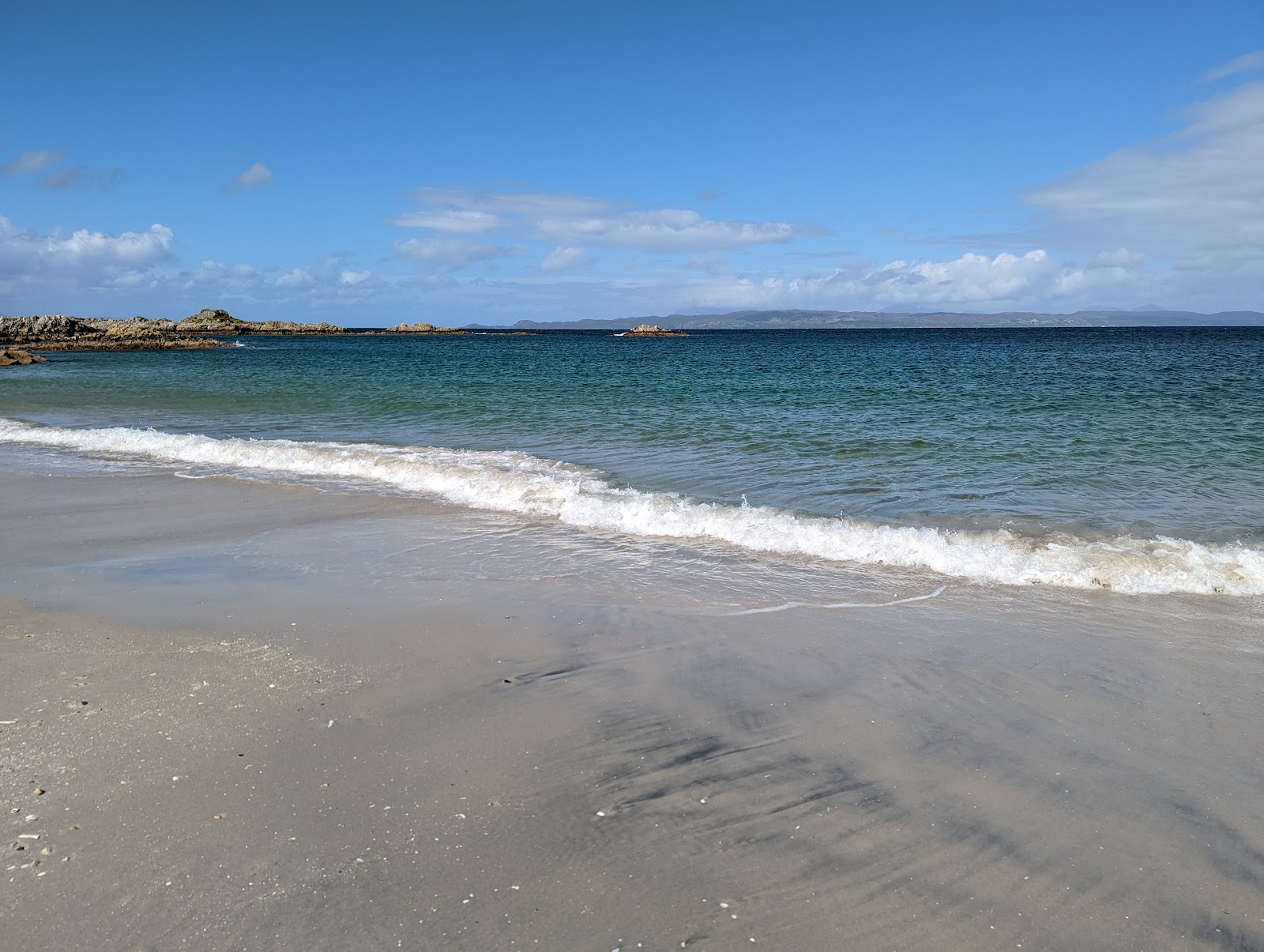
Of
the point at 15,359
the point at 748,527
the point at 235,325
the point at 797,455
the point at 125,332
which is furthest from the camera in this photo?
the point at 235,325

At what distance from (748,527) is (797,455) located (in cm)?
493

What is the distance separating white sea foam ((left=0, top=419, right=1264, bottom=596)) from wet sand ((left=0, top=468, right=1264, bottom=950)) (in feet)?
1.76

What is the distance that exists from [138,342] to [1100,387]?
6387 cm

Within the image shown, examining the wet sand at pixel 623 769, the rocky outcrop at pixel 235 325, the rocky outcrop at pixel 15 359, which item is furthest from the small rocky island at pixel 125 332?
the wet sand at pixel 623 769

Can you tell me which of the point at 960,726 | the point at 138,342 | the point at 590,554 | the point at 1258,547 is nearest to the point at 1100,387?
the point at 1258,547

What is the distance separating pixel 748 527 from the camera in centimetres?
821

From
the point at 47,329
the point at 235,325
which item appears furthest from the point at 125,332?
the point at 235,325

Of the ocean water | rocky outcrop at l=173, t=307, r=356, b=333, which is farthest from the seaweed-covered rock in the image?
the ocean water

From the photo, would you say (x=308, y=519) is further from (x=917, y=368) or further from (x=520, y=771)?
(x=917, y=368)

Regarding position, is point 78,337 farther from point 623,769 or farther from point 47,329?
point 623,769

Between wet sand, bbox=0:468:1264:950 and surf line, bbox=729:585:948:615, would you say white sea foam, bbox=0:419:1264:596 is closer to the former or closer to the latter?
Result: wet sand, bbox=0:468:1264:950

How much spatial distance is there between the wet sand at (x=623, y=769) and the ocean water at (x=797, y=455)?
4.44ft

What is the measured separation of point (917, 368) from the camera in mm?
36594

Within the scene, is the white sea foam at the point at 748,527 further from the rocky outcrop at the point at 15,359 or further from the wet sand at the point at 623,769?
the rocky outcrop at the point at 15,359
